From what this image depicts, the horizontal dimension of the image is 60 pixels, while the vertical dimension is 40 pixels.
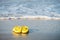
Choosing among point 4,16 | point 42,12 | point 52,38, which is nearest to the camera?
point 52,38

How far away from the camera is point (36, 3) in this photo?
28406 mm

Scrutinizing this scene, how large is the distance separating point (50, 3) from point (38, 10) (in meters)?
1.62

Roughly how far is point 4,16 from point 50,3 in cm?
536

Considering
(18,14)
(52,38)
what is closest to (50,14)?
(18,14)

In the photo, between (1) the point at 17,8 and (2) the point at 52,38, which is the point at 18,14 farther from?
(2) the point at 52,38

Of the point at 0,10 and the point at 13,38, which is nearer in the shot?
the point at 13,38

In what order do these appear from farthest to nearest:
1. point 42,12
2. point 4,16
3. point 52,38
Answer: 1. point 42,12
2. point 4,16
3. point 52,38

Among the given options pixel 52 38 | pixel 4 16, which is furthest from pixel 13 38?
pixel 4 16

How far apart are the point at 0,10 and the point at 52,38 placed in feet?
53.3

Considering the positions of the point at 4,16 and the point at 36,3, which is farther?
the point at 36,3

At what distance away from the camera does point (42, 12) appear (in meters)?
28.0

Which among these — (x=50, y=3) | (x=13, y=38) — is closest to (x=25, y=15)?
(x=50, y=3)

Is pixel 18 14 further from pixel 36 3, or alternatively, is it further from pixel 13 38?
pixel 13 38

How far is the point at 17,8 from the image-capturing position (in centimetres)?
2938
